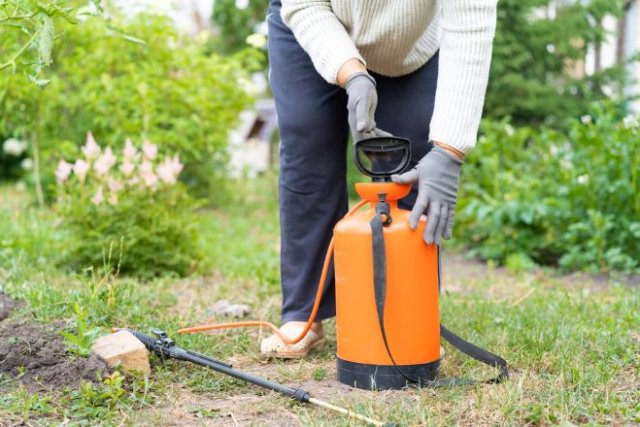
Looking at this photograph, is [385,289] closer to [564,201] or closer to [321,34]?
[321,34]

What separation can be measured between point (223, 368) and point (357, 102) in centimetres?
81

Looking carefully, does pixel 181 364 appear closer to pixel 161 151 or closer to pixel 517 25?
pixel 161 151

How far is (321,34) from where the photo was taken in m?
2.26

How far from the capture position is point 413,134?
2.46 metres

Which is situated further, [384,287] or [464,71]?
[464,71]

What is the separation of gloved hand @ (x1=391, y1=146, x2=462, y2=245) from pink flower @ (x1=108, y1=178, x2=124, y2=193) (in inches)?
74.6

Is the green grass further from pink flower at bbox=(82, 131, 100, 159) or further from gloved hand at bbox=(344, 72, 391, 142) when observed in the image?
gloved hand at bbox=(344, 72, 391, 142)

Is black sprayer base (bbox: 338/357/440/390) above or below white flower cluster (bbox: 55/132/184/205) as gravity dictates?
below

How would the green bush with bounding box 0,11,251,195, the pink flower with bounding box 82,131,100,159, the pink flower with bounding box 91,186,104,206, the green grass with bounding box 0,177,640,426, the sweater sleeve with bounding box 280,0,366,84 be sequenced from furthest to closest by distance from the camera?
1. the green bush with bounding box 0,11,251,195
2. the pink flower with bounding box 82,131,100,159
3. the pink flower with bounding box 91,186,104,206
4. the sweater sleeve with bounding box 280,0,366,84
5. the green grass with bounding box 0,177,640,426

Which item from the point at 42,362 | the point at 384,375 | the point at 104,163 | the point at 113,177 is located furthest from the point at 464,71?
the point at 113,177

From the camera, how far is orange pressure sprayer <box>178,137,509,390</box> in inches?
79.6

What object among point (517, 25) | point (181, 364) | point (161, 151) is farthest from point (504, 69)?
point (181, 364)

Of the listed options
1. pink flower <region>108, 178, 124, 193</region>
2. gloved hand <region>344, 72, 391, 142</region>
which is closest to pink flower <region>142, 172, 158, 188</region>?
pink flower <region>108, 178, 124, 193</region>

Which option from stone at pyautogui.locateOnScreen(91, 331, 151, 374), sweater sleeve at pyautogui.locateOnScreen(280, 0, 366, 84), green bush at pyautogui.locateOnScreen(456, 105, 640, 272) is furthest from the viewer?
green bush at pyautogui.locateOnScreen(456, 105, 640, 272)
